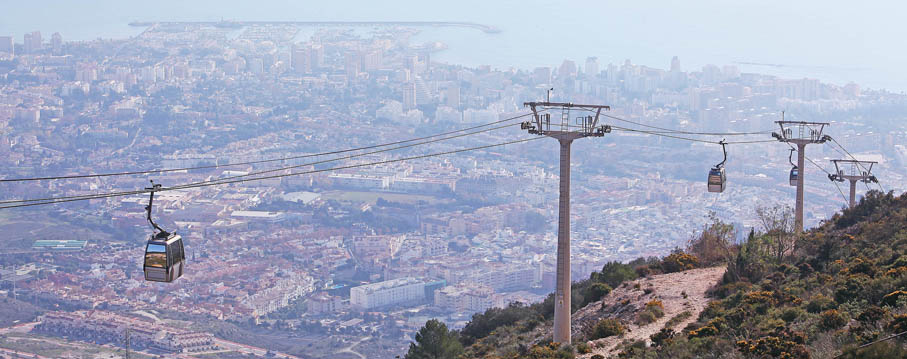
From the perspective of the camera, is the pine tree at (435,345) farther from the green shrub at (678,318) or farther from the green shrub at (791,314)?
the green shrub at (791,314)

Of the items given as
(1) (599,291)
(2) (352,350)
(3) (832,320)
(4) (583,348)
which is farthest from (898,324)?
(2) (352,350)

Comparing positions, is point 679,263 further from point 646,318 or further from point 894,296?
point 894,296

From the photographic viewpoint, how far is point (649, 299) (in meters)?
15.3

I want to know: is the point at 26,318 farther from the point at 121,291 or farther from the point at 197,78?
the point at 197,78

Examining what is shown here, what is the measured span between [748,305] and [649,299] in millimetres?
3011

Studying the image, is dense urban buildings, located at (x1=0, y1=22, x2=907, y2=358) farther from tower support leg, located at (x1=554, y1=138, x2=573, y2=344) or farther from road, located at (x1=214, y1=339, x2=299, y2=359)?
tower support leg, located at (x1=554, y1=138, x2=573, y2=344)

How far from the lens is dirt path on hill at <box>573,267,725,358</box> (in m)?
13.1

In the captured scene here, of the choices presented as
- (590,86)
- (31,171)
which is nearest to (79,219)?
(31,171)

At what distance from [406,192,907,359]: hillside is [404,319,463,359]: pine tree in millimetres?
40

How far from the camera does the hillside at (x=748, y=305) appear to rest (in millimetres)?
9203

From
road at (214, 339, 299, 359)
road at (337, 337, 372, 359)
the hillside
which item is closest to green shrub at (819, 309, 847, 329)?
the hillside

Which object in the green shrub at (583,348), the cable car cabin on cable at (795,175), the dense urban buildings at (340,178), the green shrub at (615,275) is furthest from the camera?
the dense urban buildings at (340,178)

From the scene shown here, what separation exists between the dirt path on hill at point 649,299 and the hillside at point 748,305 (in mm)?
21

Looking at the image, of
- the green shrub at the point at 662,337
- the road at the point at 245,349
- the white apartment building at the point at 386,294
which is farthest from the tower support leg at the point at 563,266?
the white apartment building at the point at 386,294
